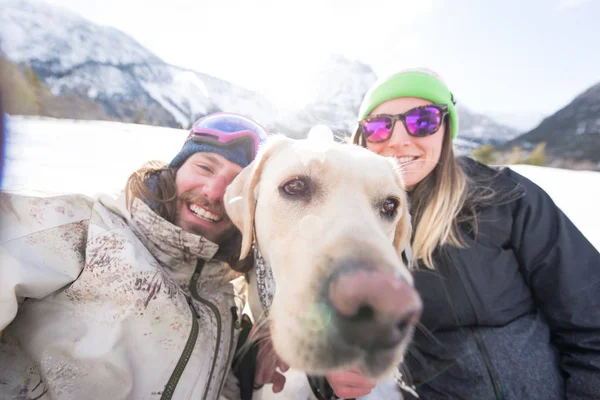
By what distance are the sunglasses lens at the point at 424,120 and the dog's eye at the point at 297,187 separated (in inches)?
55.5

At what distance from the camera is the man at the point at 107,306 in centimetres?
128

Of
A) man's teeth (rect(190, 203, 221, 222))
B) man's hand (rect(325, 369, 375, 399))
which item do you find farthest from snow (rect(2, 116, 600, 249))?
man's hand (rect(325, 369, 375, 399))

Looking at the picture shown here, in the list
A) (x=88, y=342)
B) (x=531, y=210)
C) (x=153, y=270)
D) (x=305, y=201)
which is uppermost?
(x=531, y=210)

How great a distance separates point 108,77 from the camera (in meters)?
37.3

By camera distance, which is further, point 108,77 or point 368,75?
point 368,75

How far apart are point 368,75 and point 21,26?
153 feet

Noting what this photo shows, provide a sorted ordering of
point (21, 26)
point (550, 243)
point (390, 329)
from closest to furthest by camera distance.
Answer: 1. point (390, 329)
2. point (550, 243)
3. point (21, 26)

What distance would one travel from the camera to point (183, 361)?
4.99ft

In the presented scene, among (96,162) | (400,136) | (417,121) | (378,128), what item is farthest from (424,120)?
(96,162)

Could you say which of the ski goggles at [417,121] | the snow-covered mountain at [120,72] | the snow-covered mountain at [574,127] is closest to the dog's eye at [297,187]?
the ski goggles at [417,121]

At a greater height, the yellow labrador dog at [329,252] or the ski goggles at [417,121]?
the ski goggles at [417,121]

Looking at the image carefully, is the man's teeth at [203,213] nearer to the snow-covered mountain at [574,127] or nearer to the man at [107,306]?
the man at [107,306]

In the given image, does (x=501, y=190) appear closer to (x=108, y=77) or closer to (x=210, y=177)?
(x=210, y=177)

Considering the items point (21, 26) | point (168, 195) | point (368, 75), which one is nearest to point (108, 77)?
point (21, 26)
